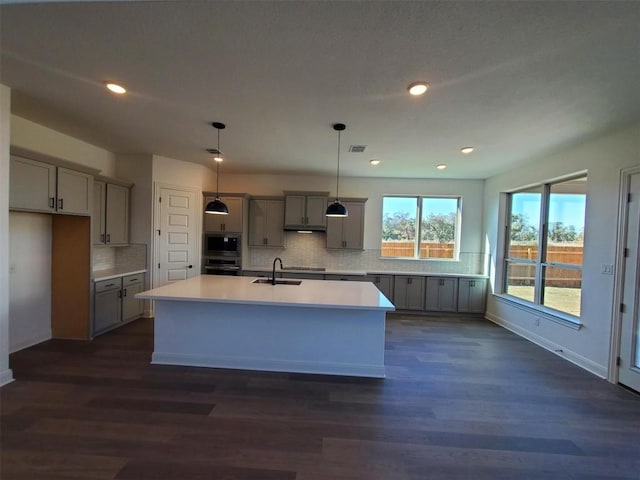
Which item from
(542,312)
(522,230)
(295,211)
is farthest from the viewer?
(295,211)

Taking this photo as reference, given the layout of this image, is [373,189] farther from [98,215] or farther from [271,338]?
[98,215]

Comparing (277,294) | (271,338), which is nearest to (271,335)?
(271,338)

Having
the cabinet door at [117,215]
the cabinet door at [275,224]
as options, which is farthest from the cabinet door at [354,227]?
the cabinet door at [117,215]

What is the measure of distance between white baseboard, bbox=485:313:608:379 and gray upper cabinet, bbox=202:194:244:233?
5177 millimetres

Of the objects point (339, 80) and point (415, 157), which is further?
point (415, 157)

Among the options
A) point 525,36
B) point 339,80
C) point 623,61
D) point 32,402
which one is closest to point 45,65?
point 339,80

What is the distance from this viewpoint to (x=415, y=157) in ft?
14.8

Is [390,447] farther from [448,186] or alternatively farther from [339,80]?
[448,186]

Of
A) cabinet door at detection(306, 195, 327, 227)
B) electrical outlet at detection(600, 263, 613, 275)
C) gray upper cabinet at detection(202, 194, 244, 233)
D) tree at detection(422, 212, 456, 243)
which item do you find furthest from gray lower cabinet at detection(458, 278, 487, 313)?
gray upper cabinet at detection(202, 194, 244, 233)

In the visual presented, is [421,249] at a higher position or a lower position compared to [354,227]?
lower

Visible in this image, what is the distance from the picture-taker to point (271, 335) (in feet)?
10.7

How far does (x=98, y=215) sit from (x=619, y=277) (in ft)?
21.8

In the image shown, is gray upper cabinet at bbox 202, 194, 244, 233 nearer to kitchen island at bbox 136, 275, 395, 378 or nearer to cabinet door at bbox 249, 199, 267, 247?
cabinet door at bbox 249, 199, 267, 247

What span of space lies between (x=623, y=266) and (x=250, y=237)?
5565mm
